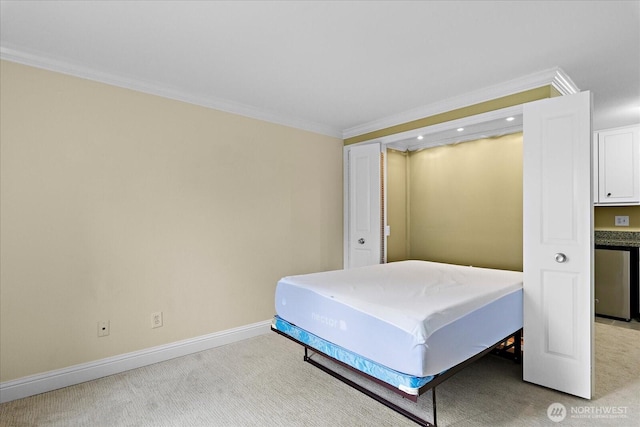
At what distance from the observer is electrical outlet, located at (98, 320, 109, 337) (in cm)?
268

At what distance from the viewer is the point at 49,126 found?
2490mm

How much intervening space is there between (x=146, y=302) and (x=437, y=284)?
2463 millimetres

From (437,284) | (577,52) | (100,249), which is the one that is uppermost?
(577,52)

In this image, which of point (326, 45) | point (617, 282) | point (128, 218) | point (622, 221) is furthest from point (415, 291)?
point (622, 221)

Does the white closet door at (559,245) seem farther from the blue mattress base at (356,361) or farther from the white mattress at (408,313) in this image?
the blue mattress base at (356,361)

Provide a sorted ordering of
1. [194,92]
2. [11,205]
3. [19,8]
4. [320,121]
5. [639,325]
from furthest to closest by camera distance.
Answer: [320,121] < [639,325] < [194,92] < [11,205] < [19,8]

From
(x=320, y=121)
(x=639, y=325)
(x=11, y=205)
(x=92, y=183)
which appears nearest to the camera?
(x=11, y=205)

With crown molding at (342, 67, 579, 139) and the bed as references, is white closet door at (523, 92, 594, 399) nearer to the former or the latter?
the bed

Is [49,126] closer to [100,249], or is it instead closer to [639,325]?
[100,249]

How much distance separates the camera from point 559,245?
242 centimetres

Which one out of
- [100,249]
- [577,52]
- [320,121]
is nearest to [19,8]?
[100,249]

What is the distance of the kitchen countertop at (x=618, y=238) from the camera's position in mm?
4059

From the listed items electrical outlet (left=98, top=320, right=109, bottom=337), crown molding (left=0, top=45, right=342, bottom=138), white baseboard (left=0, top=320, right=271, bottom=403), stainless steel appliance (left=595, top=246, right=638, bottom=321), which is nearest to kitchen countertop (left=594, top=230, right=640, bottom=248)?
stainless steel appliance (left=595, top=246, right=638, bottom=321)

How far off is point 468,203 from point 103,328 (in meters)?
4.07
